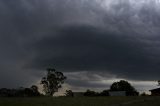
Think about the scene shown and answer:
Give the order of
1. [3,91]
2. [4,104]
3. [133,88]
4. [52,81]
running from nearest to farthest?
[4,104] → [3,91] → [52,81] → [133,88]

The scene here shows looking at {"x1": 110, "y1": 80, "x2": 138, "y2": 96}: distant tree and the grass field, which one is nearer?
the grass field

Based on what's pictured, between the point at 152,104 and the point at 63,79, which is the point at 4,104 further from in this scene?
the point at 63,79

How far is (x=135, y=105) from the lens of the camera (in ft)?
166

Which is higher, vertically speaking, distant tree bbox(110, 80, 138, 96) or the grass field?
distant tree bbox(110, 80, 138, 96)

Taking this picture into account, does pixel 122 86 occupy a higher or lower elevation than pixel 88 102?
higher

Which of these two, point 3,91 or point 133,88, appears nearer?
point 3,91

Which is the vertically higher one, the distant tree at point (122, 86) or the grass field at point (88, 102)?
the distant tree at point (122, 86)

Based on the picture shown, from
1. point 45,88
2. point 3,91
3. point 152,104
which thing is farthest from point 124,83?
point 152,104

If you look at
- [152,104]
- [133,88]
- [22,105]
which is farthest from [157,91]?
[22,105]

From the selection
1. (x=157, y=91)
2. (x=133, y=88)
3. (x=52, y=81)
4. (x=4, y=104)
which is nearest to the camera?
(x=4, y=104)

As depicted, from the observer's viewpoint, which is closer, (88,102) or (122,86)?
(88,102)

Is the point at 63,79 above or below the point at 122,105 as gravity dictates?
above

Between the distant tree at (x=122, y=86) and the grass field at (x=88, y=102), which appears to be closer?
the grass field at (x=88, y=102)

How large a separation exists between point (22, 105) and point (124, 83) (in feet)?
338
